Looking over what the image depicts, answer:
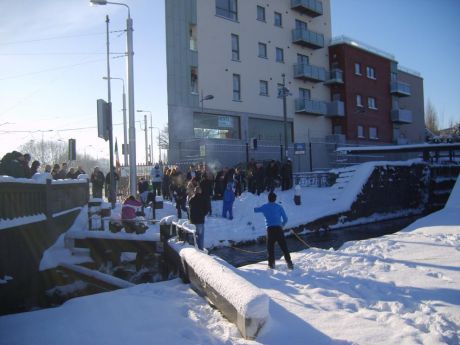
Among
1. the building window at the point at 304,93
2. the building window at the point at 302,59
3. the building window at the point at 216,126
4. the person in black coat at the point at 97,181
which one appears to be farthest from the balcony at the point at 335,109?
the person in black coat at the point at 97,181

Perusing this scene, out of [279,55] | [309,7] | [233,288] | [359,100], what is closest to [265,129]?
[279,55]

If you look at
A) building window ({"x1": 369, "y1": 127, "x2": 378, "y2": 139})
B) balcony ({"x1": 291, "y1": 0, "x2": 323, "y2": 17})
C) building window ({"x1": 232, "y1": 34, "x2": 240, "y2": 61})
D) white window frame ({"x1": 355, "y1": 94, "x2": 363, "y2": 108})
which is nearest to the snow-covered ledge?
building window ({"x1": 232, "y1": 34, "x2": 240, "y2": 61})

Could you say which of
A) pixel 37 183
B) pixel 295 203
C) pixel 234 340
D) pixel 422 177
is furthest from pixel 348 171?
pixel 234 340

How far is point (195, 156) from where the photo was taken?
2503 cm

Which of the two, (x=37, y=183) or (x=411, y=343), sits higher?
(x=37, y=183)

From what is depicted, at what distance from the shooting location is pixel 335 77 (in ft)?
122

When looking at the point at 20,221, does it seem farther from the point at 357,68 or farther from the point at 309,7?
the point at 357,68

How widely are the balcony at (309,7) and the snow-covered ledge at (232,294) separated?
3124 cm

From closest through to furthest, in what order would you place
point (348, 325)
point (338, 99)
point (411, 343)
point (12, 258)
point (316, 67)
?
point (411, 343) → point (348, 325) → point (12, 258) → point (316, 67) → point (338, 99)

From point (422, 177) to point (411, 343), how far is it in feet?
69.5

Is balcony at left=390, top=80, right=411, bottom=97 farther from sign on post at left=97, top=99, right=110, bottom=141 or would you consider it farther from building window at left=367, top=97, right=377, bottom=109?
sign on post at left=97, top=99, right=110, bottom=141

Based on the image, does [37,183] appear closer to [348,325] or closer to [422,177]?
[348,325]

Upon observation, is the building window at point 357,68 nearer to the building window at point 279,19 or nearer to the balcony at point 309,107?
the balcony at point 309,107

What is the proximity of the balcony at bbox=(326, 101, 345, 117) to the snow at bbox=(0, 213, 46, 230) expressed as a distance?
97.2ft
